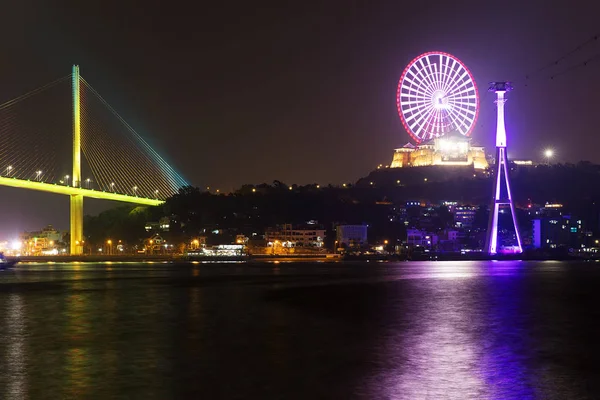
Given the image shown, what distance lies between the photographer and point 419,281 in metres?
33.4

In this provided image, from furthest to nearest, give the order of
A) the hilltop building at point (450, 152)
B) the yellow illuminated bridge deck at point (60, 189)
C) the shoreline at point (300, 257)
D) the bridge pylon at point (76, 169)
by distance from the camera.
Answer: the hilltop building at point (450, 152) → the shoreline at point (300, 257) → the bridge pylon at point (76, 169) → the yellow illuminated bridge deck at point (60, 189)

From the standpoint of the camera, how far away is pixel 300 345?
14102 mm

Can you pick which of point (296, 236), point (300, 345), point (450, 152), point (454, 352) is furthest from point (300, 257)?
point (454, 352)

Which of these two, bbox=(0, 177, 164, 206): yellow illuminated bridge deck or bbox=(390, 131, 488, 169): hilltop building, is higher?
bbox=(390, 131, 488, 169): hilltop building

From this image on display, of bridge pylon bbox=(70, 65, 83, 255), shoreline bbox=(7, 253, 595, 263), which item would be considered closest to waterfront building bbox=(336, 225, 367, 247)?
shoreline bbox=(7, 253, 595, 263)

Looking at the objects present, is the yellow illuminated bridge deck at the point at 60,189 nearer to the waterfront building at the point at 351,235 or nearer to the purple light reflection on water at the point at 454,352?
the waterfront building at the point at 351,235

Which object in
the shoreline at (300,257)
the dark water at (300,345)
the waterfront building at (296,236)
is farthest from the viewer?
the waterfront building at (296,236)

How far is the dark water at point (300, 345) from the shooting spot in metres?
10.3

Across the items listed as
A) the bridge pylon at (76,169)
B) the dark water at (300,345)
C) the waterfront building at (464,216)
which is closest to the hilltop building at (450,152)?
the waterfront building at (464,216)

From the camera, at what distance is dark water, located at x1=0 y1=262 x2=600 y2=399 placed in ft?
33.7

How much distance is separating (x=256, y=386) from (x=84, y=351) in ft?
14.3

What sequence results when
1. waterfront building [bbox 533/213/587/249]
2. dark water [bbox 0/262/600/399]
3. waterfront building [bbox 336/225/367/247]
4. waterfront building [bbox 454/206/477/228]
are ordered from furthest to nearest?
waterfront building [bbox 454/206/477/228] < waterfront building [bbox 336/225/367/247] < waterfront building [bbox 533/213/587/249] < dark water [bbox 0/262/600/399]

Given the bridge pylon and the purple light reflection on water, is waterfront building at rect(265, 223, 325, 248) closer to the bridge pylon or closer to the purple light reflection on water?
the bridge pylon

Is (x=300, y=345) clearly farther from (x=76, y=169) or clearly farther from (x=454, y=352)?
(x=76, y=169)
